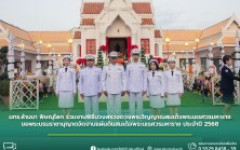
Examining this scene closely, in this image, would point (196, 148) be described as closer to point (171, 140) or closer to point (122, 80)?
point (171, 140)

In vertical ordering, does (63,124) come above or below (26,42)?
below

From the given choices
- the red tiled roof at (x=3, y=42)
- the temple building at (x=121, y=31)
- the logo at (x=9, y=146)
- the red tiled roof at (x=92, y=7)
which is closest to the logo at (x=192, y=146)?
the logo at (x=9, y=146)

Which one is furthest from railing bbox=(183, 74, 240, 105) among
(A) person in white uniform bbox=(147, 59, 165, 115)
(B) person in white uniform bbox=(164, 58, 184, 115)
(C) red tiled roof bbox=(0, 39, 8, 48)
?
(C) red tiled roof bbox=(0, 39, 8, 48)

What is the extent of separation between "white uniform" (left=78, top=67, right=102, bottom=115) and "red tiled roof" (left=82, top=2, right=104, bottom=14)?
17.4 metres

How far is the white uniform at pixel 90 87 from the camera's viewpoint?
719 cm

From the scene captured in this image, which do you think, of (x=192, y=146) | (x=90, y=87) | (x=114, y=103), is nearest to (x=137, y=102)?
(x=114, y=103)

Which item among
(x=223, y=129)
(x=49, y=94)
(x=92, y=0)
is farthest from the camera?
(x=92, y=0)

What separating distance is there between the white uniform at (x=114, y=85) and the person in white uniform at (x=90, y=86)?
25cm

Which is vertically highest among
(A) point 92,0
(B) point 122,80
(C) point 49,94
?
(A) point 92,0

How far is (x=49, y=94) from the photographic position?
17.2m

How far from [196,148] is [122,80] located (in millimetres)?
3242

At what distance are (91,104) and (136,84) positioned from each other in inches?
48.0

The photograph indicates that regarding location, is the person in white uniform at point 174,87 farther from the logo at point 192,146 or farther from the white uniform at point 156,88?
the logo at point 192,146

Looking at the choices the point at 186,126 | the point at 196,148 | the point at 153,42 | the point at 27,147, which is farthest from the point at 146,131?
the point at 153,42
